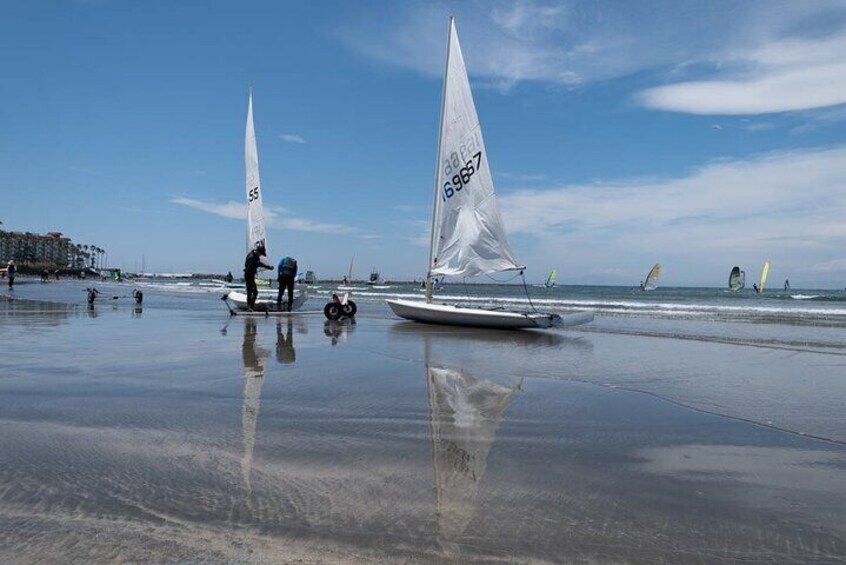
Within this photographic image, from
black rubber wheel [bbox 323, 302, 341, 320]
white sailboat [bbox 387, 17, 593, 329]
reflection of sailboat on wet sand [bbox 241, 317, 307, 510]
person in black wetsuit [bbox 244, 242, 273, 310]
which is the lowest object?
reflection of sailboat on wet sand [bbox 241, 317, 307, 510]

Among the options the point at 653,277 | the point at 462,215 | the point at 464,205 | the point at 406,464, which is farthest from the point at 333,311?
the point at 653,277

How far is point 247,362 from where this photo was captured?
8398mm

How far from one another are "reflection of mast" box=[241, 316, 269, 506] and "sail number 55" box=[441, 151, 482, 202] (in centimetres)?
764

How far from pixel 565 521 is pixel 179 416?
3538 millimetres

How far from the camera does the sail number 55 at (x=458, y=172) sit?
16.7 metres

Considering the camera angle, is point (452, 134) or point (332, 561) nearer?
point (332, 561)

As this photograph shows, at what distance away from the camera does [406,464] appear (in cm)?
393

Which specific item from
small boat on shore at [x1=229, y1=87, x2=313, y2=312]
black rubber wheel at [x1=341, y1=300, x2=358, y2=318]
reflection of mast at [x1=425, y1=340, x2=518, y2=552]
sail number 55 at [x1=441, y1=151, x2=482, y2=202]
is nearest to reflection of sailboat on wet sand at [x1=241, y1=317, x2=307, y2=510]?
reflection of mast at [x1=425, y1=340, x2=518, y2=552]

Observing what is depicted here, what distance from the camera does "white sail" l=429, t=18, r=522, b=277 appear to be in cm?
1656

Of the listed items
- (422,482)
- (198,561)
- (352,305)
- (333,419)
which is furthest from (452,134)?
(198,561)

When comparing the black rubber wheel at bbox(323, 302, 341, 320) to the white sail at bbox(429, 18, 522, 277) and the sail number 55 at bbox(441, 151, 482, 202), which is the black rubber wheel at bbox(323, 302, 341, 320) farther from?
the sail number 55 at bbox(441, 151, 482, 202)

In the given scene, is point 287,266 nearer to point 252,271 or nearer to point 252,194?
point 252,271

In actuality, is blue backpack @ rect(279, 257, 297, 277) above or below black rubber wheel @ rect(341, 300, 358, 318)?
above

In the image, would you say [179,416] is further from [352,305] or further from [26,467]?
[352,305]
